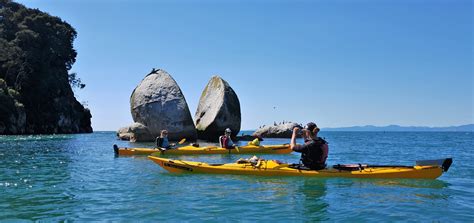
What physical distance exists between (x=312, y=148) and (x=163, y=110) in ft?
88.2

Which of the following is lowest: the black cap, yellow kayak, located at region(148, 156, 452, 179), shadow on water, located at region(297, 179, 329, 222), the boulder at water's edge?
shadow on water, located at region(297, 179, 329, 222)

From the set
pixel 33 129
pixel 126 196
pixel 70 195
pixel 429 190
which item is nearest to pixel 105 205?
pixel 126 196

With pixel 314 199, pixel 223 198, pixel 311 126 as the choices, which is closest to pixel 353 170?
pixel 311 126

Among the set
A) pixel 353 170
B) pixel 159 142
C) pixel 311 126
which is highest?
pixel 311 126

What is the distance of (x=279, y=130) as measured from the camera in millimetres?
53219

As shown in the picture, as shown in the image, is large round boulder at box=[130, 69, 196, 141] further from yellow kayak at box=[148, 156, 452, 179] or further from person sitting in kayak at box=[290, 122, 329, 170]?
person sitting in kayak at box=[290, 122, 329, 170]

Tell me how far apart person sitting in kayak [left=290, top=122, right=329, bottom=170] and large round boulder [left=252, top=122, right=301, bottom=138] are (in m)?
38.7

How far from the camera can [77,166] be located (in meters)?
17.7

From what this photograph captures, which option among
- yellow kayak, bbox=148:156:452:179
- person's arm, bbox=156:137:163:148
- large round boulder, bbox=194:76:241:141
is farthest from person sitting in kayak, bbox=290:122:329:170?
large round boulder, bbox=194:76:241:141

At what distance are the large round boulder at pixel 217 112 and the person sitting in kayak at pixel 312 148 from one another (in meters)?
26.7

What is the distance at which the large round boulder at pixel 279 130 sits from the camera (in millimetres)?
52312

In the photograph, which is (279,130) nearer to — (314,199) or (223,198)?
(314,199)

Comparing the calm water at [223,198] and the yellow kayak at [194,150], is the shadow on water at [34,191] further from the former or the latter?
the yellow kayak at [194,150]

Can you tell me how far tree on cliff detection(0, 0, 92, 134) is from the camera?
196 feet
